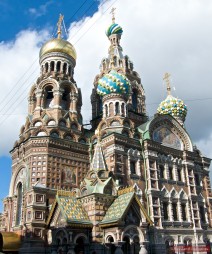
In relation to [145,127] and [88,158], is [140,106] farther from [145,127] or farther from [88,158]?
[88,158]

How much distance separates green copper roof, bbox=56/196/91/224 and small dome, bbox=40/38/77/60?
1190 cm

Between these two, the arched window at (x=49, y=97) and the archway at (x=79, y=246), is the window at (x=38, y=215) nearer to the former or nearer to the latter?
the archway at (x=79, y=246)

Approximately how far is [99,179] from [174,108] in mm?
11929

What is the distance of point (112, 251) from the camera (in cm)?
1441

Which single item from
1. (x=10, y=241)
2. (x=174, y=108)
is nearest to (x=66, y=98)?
(x=174, y=108)

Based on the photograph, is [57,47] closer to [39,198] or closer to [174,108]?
[174,108]

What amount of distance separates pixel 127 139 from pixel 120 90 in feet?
12.3

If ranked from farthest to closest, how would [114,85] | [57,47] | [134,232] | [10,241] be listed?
1. [57,47]
2. [114,85]
3. [10,241]
4. [134,232]

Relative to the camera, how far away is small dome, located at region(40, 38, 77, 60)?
22.7 meters

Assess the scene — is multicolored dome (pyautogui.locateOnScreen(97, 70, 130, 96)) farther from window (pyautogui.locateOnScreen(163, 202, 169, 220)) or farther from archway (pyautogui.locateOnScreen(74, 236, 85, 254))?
archway (pyautogui.locateOnScreen(74, 236, 85, 254))

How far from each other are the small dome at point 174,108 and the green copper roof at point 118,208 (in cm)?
1210

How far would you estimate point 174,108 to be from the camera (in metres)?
25.1

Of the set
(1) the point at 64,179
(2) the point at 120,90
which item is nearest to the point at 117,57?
(2) the point at 120,90

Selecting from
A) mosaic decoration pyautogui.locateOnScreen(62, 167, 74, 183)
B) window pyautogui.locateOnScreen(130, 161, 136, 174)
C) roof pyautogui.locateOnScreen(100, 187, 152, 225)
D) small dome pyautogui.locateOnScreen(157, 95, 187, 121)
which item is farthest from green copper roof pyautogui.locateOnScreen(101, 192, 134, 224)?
small dome pyautogui.locateOnScreen(157, 95, 187, 121)
